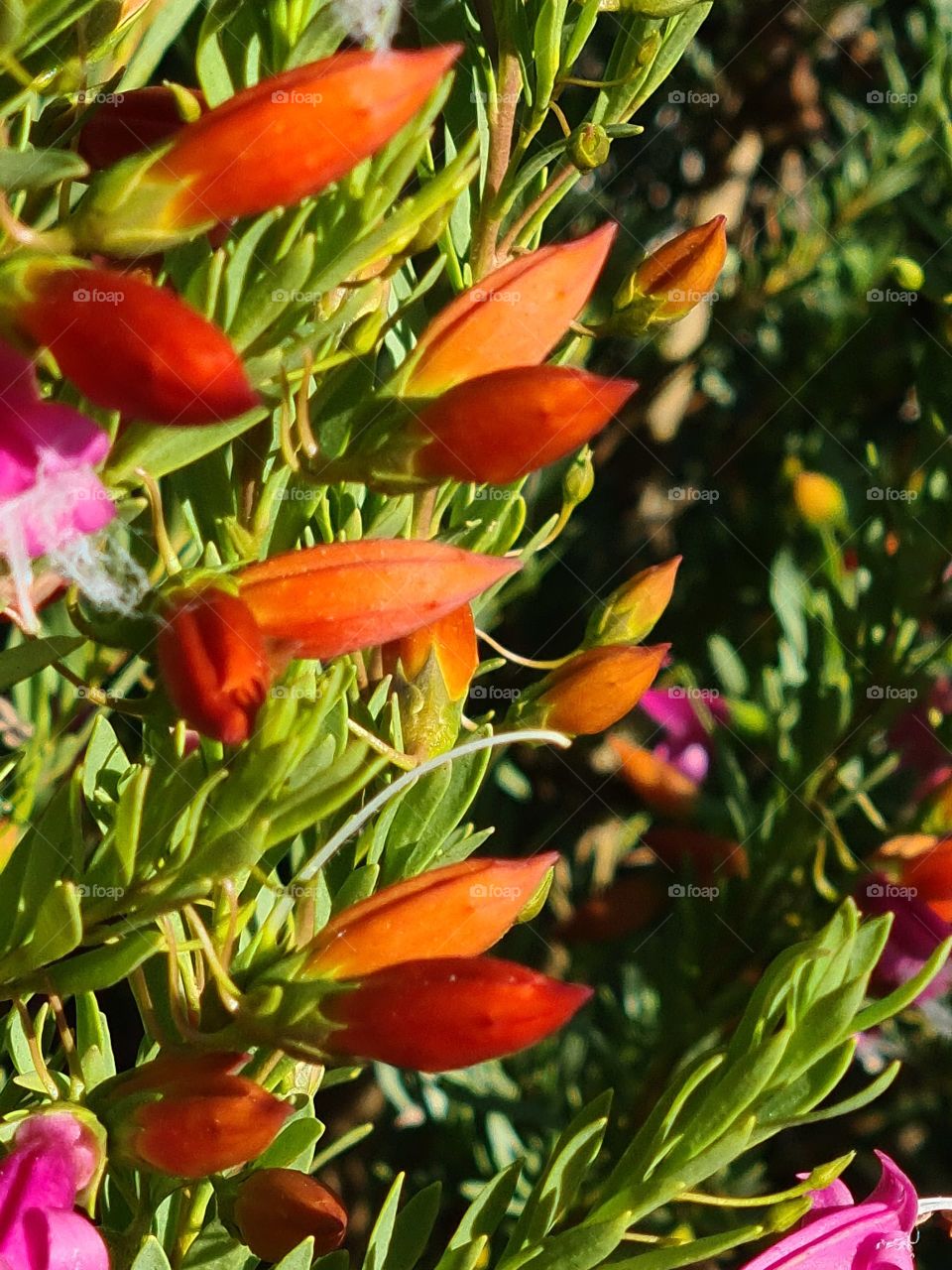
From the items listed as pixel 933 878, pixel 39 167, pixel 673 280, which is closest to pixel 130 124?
pixel 39 167

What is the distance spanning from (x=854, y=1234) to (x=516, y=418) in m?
0.28

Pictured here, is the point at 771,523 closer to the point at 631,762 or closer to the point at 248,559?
the point at 631,762

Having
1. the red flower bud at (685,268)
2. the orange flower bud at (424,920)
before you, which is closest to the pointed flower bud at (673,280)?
the red flower bud at (685,268)

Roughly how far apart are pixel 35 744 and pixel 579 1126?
0.22 metres

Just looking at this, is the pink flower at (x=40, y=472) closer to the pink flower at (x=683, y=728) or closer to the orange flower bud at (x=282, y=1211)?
the orange flower bud at (x=282, y=1211)

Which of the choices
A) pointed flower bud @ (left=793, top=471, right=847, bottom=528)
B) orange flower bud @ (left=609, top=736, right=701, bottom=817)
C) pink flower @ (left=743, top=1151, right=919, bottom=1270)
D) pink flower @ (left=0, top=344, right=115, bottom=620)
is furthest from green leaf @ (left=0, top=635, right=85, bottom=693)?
pointed flower bud @ (left=793, top=471, right=847, bottom=528)

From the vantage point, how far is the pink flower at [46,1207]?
1.16 ft

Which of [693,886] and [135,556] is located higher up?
[135,556]

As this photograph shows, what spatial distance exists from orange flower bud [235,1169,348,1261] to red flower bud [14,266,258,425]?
215 millimetres

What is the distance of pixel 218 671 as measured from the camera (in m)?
0.33

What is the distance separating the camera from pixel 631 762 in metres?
0.99

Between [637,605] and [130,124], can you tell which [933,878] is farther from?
[130,124]

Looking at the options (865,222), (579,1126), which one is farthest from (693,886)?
(865,222)

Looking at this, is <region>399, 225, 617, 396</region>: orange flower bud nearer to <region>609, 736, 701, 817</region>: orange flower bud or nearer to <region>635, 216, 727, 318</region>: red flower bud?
<region>635, 216, 727, 318</region>: red flower bud
